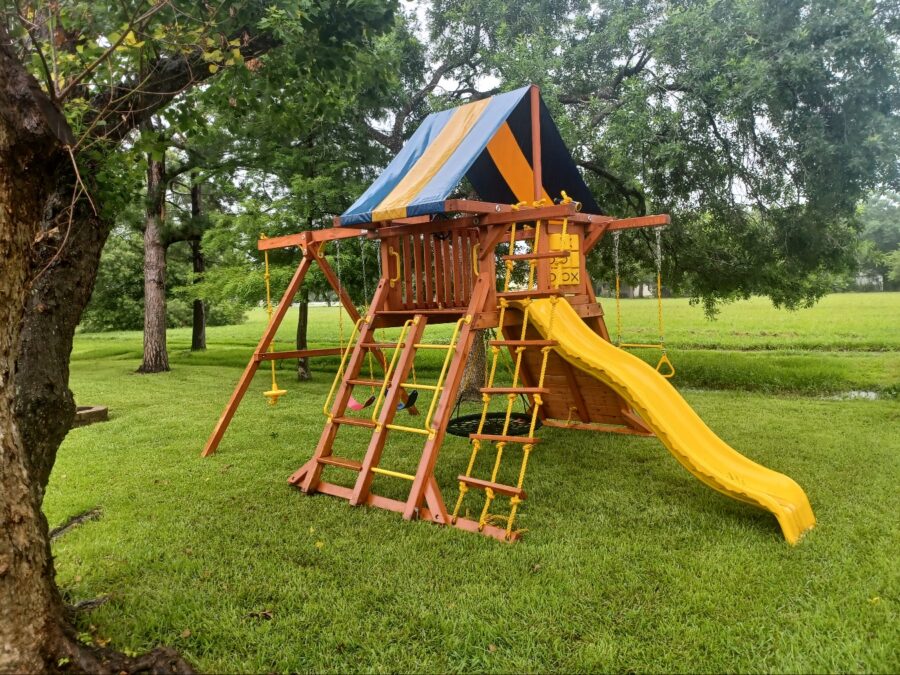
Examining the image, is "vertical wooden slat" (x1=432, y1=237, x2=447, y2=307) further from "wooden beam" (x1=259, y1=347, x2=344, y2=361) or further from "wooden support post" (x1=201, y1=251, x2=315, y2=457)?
"wooden support post" (x1=201, y1=251, x2=315, y2=457)

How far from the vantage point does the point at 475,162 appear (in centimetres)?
645

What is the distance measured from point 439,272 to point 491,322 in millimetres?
1028

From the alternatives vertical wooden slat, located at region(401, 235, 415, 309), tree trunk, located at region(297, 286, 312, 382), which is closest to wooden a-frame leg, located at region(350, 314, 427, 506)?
vertical wooden slat, located at region(401, 235, 415, 309)

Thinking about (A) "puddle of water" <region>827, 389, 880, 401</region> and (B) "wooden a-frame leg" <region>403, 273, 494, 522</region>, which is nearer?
(B) "wooden a-frame leg" <region>403, 273, 494, 522</region>

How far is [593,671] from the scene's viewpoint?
274 cm

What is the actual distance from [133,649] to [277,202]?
9.12 metres

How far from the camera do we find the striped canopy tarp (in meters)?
5.45

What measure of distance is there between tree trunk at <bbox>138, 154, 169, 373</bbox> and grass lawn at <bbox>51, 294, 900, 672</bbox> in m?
7.71

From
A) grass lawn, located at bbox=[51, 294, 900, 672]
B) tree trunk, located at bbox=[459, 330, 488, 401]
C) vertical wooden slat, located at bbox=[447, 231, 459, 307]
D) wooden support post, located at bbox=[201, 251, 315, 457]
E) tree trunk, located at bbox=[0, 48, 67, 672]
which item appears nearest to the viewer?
tree trunk, located at bbox=[0, 48, 67, 672]

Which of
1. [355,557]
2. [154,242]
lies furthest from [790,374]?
[154,242]

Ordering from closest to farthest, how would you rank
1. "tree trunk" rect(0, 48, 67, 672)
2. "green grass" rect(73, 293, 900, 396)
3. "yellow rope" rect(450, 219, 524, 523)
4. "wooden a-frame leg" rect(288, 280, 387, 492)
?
"tree trunk" rect(0, 48, 67, 672) < "yellow rope" rect(450, 219, 524, 523) < "wooden a-frame leg" rect(288, 280, 387, 492) < "green grass" rect(73, 293, 900, 396)

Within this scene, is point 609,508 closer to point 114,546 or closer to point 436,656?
point 436,656

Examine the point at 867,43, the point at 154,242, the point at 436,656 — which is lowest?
the point at 436,656

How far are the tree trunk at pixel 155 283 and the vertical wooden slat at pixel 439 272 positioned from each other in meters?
11.0
